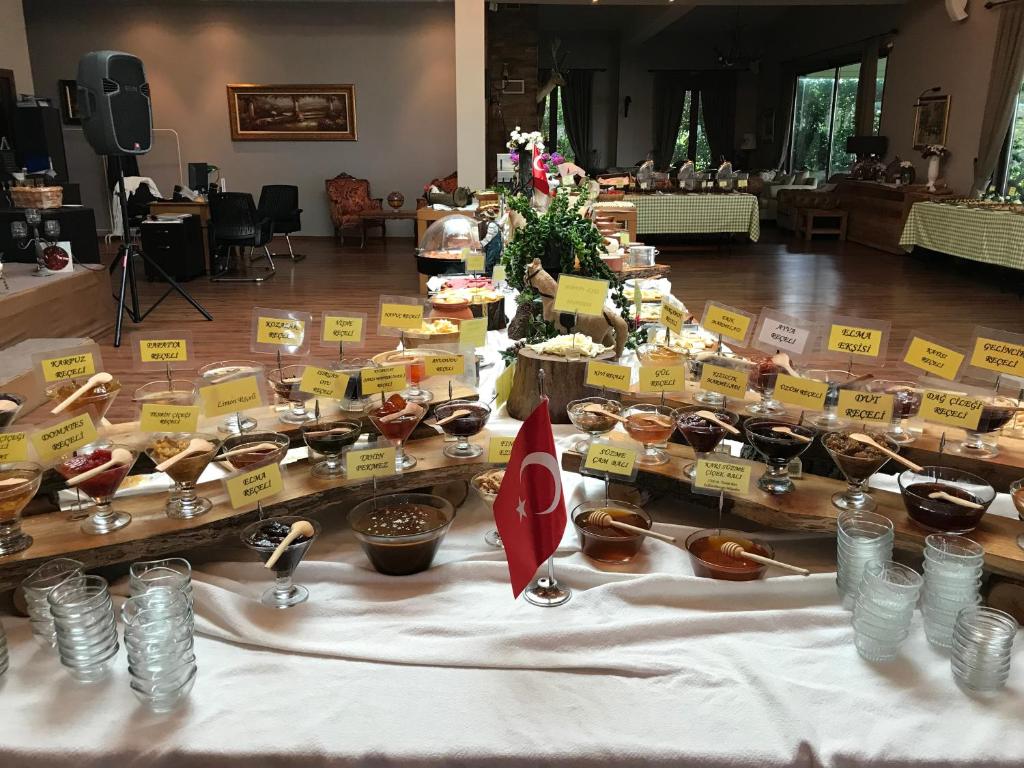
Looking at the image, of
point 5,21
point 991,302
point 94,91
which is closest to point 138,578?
point 94,91

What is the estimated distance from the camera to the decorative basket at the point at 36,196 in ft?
19.0

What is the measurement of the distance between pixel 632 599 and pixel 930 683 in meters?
0.48

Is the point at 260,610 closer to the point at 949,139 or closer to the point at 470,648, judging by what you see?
the point at 470,648

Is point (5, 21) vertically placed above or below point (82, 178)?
above

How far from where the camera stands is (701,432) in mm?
1682

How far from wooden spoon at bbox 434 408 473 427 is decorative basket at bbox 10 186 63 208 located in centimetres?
546

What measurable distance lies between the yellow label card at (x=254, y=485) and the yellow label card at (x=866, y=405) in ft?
3.90

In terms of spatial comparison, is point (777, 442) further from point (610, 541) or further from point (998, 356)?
point (998, 356)

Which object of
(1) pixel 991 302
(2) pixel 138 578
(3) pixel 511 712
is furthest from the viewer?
(1) pixel 991 302

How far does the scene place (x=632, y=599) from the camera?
142 centimetres

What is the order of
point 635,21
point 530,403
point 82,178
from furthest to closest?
point 635,21 < point 82,178 < point 530,403

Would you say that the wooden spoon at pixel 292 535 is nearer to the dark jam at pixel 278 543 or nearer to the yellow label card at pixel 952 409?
the dark jam at pixel 278 543

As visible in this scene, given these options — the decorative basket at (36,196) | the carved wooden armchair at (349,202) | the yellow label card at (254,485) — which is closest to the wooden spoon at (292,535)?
the yellow label card at (254,485)

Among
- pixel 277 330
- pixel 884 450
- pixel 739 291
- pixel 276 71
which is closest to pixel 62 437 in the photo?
pixel 277 330
